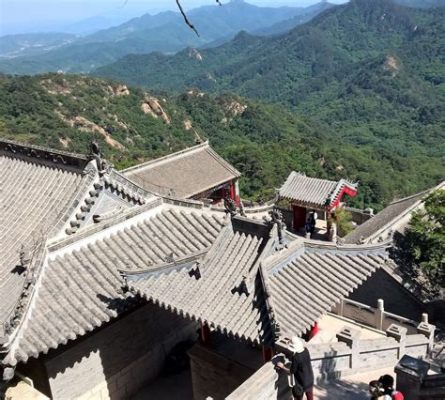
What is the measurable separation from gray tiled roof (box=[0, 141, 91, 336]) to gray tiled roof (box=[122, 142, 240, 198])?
13.3 m

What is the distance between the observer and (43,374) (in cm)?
1247

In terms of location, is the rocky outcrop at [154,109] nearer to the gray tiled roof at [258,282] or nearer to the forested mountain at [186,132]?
the forested mountain at [186,132]

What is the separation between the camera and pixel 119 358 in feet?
46.2

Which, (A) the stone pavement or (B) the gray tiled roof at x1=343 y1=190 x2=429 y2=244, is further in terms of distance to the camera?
(B) the gray tiled roof at x1=343 y1=190 x2=429 y2=244

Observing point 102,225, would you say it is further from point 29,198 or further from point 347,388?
point 347,388

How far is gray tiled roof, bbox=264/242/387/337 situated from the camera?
10.7 metres

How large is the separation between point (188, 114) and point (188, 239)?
100066 mm

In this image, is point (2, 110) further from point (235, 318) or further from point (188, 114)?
point (235, 318)

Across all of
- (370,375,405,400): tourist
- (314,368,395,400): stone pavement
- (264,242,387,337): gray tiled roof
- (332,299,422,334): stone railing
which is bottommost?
(332,299,422,334): stone railing

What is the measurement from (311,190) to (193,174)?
8.27 m

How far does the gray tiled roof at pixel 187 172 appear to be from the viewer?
104ft

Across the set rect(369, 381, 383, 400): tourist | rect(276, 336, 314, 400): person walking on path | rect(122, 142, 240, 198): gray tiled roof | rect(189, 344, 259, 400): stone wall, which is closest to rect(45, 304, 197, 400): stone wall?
rect(189, 344, 259, 400): stone wall

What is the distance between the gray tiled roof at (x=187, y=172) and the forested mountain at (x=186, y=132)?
13899 millimetres

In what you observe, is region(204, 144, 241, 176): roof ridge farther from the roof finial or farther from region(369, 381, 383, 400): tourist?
region(369, 381, 383, 400): tourist
